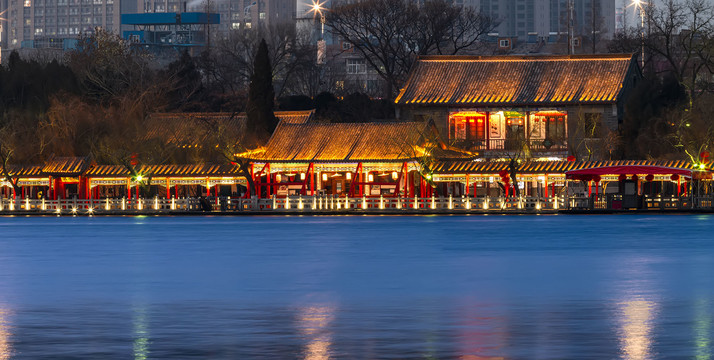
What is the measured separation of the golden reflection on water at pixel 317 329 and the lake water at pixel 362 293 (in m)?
0.06

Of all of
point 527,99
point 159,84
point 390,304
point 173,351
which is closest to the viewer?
point 173,351

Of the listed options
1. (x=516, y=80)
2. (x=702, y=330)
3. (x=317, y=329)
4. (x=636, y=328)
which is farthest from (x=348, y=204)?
(x=702, y=330)

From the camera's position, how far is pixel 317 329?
28.7m

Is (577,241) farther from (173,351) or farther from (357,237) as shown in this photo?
(173,351)

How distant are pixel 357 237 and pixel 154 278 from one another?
2330 cm

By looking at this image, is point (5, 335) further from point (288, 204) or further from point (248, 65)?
point (248, 65)

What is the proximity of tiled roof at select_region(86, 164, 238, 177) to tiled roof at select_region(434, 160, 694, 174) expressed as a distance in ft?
→ 45.7

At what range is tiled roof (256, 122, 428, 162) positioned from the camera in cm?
8831

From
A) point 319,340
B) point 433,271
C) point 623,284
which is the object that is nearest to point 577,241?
point 433,271

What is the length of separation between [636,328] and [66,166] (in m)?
68.4

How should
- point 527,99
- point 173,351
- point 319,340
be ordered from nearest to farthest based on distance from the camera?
point 173,351 < point 319,340 < point 527,99

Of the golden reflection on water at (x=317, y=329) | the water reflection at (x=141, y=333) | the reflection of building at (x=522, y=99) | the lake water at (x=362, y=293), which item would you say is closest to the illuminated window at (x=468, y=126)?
the reflection of building at (x=522, y=99)

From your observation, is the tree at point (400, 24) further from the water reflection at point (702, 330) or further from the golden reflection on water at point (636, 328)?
the water reflection at point (702, 330)

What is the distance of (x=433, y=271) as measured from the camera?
4528 centimetres
